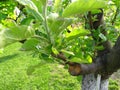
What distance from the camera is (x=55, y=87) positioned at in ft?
16.5

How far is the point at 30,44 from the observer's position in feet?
2.45

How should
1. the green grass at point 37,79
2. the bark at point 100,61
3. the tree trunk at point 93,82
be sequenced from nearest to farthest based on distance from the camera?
the bark at point 100,61
the tree trunk at point 93,82
the green grass at point 37,79

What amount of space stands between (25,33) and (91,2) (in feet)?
0.54

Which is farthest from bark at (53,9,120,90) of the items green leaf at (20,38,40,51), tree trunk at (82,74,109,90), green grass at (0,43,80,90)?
green grass at (0,43,80,90)

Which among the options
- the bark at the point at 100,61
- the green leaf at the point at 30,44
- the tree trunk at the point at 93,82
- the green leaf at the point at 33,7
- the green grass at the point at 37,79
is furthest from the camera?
the green grass at the point at 37,79

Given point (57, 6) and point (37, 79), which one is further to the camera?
point (37, 79)

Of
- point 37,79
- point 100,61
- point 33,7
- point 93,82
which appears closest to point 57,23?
point 33,7

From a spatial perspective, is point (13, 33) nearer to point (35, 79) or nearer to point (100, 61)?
point (100, 61)

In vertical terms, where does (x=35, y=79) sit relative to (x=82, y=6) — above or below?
below

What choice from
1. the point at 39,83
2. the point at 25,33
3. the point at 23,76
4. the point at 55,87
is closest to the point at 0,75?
the point at 23,76

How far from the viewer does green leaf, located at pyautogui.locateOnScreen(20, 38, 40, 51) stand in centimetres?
73

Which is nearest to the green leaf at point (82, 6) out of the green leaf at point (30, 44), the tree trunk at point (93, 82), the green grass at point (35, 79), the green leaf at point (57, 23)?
the green leaf at point (57, 23)

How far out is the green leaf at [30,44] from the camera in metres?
0.73

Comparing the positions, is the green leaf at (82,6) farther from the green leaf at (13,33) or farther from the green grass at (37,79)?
the green grass at (37,79)
